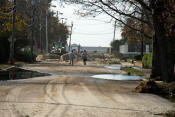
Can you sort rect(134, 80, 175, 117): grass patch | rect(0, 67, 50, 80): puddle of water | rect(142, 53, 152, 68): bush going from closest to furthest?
rect(134, 80, 175, 117): grass patch < rect(0, 67, 50, 80): puddle of water < rect(142, 53, 152, 68): bush

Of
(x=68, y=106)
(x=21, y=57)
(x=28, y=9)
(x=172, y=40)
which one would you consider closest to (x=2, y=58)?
(x=21, y=57)

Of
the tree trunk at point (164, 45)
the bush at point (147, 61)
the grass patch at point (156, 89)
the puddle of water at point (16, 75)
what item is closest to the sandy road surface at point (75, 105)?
the grass patch at point (156, 89)

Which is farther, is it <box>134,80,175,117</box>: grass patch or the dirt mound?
the dirt mound

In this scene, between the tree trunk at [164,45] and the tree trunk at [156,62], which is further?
the tree trunk at [156,62]

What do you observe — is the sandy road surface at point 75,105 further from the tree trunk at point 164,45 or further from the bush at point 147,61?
the bush at point 147,61

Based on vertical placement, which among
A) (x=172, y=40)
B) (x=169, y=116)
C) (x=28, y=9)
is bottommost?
(x=169, y=116)

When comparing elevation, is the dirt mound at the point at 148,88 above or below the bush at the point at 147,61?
below

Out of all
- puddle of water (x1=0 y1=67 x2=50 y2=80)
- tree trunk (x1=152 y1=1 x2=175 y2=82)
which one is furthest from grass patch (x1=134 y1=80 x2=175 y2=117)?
puddle of water (x1=0 y1=67 x2=50 y2=80)

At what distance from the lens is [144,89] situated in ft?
43.0

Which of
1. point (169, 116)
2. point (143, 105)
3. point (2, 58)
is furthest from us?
point (2, 58)

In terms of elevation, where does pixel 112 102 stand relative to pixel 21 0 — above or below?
below

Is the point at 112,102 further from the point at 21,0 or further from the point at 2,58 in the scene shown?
the point at 21,0

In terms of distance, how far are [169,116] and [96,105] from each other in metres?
2.19

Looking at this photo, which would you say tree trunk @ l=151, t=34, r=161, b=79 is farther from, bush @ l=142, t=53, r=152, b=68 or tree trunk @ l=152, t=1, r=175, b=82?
bush @ l=142, t=53, r=152, b=68
